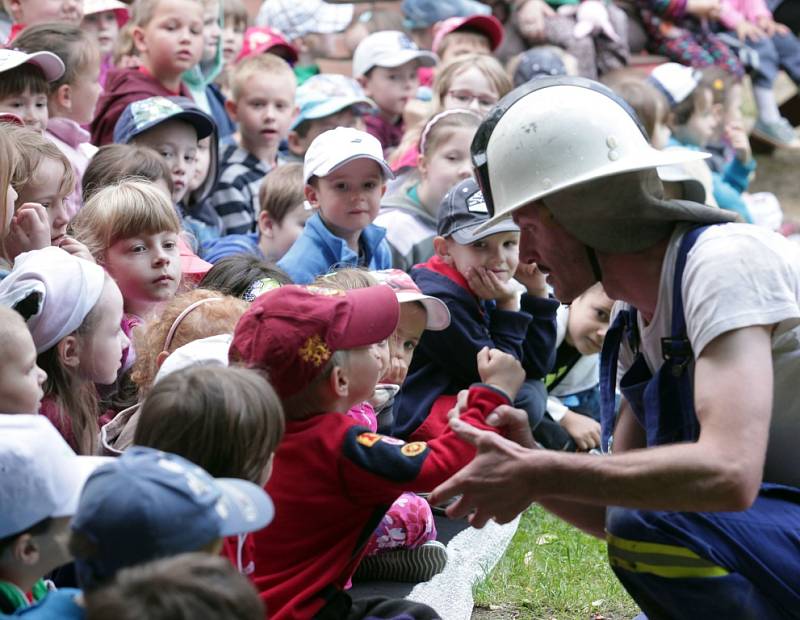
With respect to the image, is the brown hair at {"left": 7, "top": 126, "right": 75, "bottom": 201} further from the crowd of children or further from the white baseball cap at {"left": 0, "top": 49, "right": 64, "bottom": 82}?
the white baseball cap at {"left": 0, "top": 49, "right": 64, "bottom": 82}

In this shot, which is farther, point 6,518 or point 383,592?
point 383,592

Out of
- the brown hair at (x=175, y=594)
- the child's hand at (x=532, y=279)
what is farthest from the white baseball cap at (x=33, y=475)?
the child's hand at (x=532, y=279)

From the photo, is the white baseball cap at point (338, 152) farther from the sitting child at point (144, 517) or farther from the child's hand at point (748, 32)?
the child's hand at point (748, 32)

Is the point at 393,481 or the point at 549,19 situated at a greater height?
the point at 393,481

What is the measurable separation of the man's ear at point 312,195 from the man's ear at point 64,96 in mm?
1053

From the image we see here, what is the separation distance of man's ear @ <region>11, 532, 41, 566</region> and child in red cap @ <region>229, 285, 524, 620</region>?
708 millimetres

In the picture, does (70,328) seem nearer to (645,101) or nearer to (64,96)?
(64,96)

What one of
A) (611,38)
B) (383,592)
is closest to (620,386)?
(383,592)

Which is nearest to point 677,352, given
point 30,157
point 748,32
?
point 30,157

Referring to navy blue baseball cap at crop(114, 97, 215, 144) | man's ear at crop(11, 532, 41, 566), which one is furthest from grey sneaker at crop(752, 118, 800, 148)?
man's ear at crop(11, 532, 41, 566)

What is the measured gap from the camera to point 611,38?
10.5 m

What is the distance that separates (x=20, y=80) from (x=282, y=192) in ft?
4.13

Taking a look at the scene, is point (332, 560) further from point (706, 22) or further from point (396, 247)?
point (706, 22)

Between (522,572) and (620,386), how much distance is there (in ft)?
3.94
